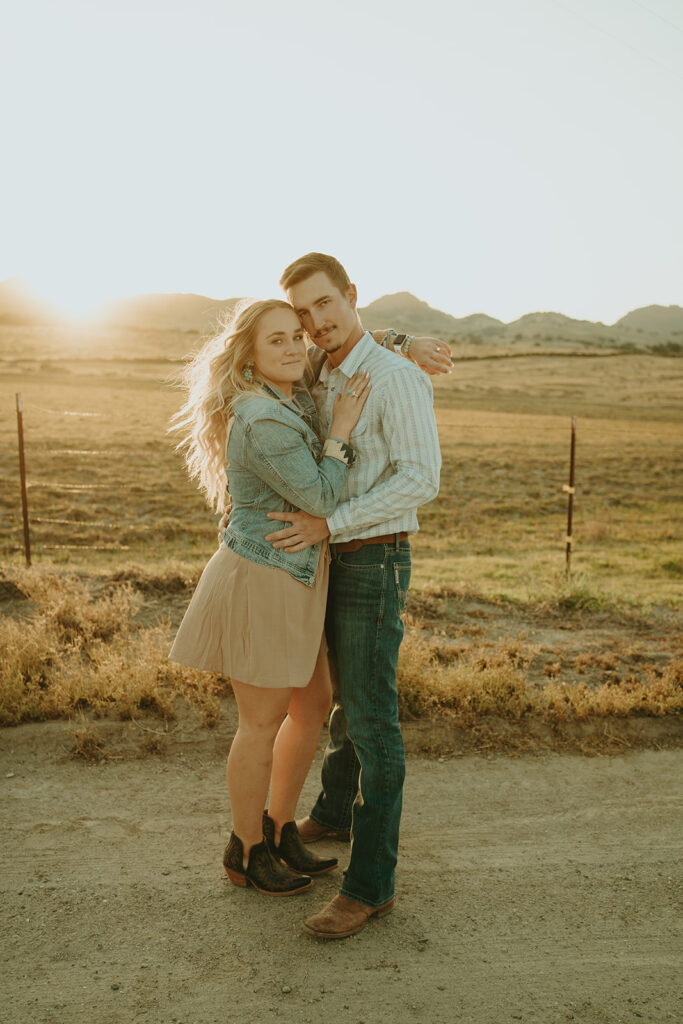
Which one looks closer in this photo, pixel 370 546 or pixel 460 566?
pixel 370 546

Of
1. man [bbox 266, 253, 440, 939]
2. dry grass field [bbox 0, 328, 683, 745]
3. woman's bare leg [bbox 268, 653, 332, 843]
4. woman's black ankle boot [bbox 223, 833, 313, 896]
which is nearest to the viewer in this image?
man [bbox 266, 253, 440, 939]

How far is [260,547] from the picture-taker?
312 centimetres

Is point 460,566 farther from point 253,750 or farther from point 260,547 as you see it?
point 260,547

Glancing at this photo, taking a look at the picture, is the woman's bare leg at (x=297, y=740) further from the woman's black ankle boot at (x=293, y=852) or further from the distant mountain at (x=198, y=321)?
the distant mountain at (x=198, y=321)

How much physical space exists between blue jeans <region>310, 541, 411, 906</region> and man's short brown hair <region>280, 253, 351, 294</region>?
102 centimetres

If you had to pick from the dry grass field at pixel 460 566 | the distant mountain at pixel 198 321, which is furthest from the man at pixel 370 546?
the distant mountain at pixel 198 321

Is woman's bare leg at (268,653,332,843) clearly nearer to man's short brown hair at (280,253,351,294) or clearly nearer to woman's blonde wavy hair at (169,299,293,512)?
woman's blonde wavy hair at (169,299,293,512)

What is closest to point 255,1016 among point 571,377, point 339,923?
point 339,923

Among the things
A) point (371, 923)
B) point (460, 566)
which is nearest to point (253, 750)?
point (371, 923)

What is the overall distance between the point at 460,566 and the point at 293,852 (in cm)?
752

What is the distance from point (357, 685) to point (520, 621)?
14.2 ft

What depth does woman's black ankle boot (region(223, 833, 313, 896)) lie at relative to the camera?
130 inches

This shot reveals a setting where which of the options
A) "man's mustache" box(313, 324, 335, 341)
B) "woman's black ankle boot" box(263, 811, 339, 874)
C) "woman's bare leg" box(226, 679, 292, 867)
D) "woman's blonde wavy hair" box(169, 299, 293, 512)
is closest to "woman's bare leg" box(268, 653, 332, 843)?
"woman's black ankle boot" box(263, 811, 339, 874)

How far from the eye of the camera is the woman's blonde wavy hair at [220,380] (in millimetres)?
3096
